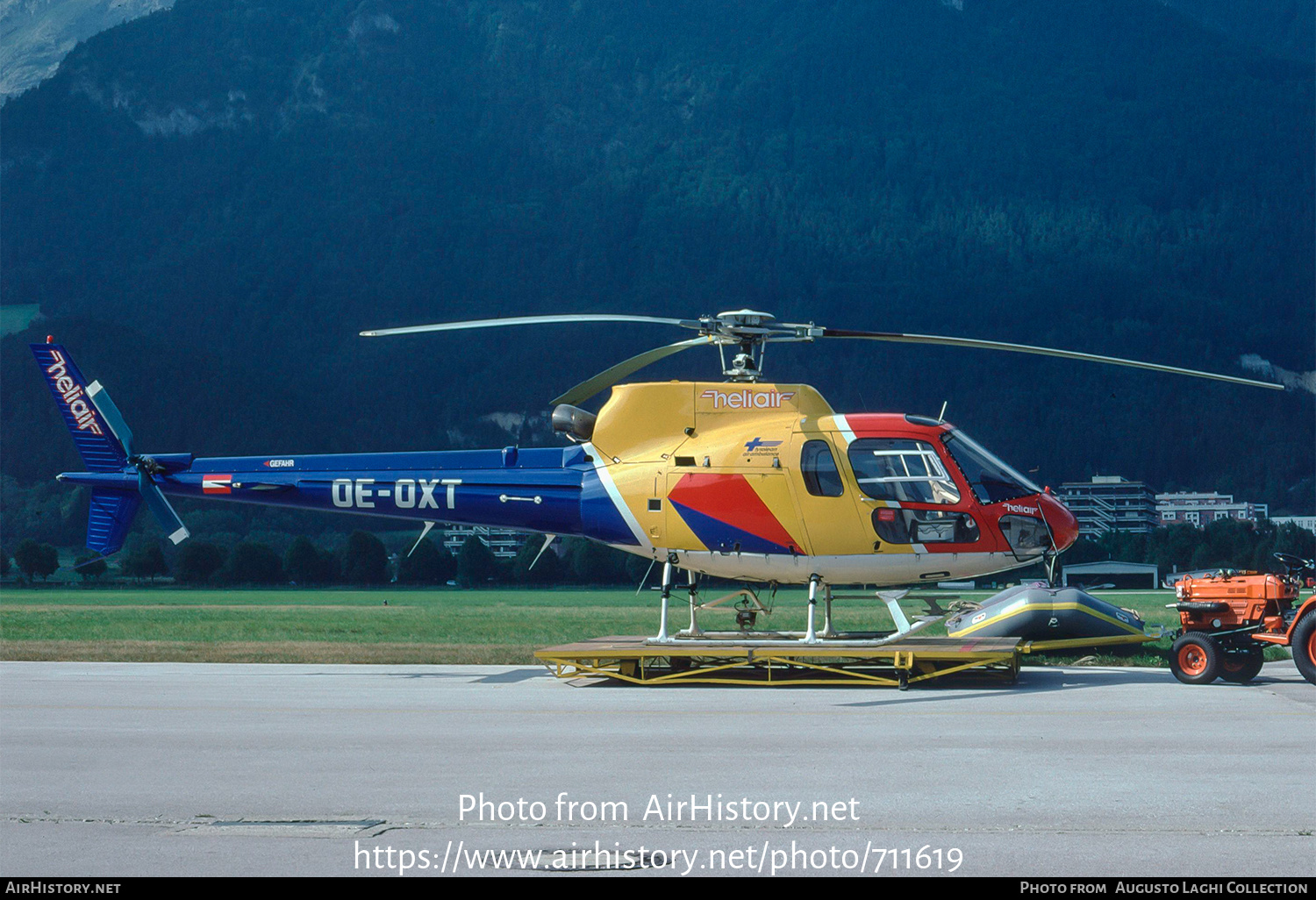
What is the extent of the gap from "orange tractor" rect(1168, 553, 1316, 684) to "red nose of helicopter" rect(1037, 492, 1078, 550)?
1.47 metres

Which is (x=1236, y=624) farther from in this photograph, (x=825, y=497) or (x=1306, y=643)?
(x=825, y=497)

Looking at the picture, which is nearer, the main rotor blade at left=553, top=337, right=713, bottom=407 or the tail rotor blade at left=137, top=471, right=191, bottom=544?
the main rotor blade at left=553, top=337, right=713, bottom=407

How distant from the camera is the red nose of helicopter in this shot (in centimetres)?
1536

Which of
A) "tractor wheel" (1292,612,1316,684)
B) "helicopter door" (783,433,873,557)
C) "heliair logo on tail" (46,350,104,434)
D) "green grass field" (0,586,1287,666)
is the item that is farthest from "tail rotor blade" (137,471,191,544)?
"tractor wheel" (1292,612,1316,684)

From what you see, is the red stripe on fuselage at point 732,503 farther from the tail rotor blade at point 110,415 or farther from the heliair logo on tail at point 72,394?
the heliair logo on tail at point 72,394

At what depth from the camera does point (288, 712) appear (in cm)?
1238

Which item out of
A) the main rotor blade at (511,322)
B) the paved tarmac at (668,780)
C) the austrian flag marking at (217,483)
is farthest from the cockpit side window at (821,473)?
the austrian flag marking at (217,483)

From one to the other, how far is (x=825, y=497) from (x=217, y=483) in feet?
28.2

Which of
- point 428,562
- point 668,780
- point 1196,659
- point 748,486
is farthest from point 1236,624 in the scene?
point 428,562

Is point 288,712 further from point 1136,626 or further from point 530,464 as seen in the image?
point 1136,626

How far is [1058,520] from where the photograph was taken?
50.7ft

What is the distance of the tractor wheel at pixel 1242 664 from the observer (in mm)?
14875

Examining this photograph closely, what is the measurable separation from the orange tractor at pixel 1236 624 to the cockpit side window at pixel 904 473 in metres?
3.21

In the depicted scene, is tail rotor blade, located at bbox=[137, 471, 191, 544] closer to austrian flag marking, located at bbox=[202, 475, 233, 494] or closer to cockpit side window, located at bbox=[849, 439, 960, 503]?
austrian flag marking, located at bbox=[202, 475, 233, 494]
